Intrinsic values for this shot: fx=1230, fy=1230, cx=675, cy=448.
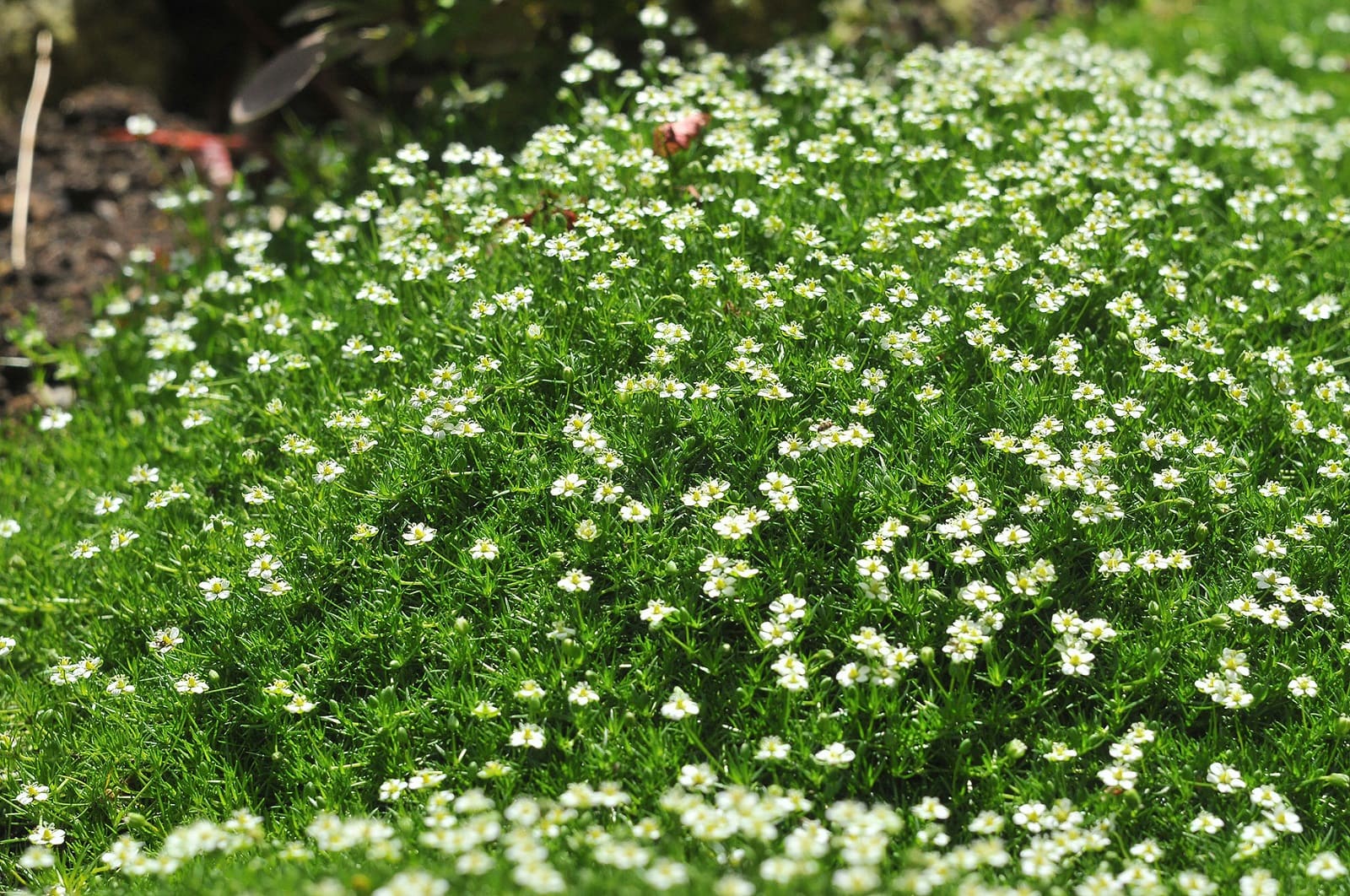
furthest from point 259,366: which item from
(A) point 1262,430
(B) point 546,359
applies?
(A) point 1262,430

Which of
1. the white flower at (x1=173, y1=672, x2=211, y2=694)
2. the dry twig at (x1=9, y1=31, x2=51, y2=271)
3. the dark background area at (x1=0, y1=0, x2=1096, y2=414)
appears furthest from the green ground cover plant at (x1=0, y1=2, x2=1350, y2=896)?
the dry twig at (x1=9, y1=31, x2=51, y2=271)

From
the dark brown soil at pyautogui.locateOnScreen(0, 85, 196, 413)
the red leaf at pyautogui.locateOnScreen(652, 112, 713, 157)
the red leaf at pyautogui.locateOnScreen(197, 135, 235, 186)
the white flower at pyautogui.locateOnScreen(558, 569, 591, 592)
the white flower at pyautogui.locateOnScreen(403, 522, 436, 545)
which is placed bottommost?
the dark brown soil at pyautogui.locateOnScreen(0, 85, 196, 413)

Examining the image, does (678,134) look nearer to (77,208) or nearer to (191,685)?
(191,685)

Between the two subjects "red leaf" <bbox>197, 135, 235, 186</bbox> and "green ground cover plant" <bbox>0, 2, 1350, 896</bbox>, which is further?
"red leaf" <bbox>197, 135, 235, 186</bbox>

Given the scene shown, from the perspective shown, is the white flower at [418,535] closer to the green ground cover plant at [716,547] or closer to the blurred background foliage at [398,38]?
the green ground cover plant at [716,547]

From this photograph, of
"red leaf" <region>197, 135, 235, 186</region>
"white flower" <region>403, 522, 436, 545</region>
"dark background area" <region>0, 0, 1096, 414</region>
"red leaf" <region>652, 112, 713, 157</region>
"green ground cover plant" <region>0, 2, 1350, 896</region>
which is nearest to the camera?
"green ground cover plant" <region>0, 2, 1350, 896</region>

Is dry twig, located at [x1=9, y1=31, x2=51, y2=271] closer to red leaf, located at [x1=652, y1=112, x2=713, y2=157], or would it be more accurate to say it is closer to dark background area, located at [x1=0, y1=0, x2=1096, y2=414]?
dark background area, located at [x1=0, y1=0, x2=1096, y2=414]

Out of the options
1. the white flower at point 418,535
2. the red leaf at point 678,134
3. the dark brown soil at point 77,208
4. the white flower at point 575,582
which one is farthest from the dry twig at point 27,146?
the white flower at point 575,582

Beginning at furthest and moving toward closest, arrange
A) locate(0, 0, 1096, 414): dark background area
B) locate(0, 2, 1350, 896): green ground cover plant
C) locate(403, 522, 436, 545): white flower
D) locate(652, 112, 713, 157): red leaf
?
locate(0, 0, 1096, 414): dark background area, locate(652, 112, 713, 157): red leaf, locate(403, 522, 436, 545): white flower, locate(0, 2, 1350, 896): green ground cover plant
